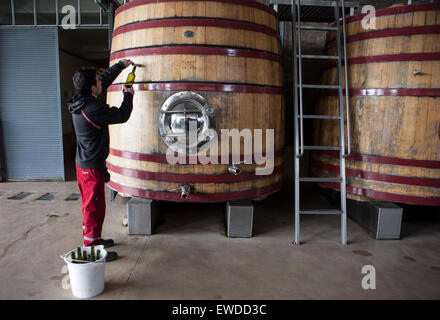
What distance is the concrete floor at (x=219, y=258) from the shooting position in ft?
8.75

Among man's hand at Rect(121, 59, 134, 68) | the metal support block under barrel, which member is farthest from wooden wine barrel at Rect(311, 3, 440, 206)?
man's hand at Rect(121, 59, 134, 68)

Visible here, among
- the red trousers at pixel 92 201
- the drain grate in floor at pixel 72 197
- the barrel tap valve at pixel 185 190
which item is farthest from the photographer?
the drain grate in floor at pixel 72 197

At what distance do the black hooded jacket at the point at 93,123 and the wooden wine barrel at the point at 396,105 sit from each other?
2.81 metres

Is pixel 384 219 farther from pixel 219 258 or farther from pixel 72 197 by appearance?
pixel 72 197

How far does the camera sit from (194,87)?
341 centimetres

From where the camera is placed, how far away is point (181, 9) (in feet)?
11.3

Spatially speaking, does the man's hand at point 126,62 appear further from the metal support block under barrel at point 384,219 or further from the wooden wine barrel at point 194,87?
the metal support block under barrel at point 384,219

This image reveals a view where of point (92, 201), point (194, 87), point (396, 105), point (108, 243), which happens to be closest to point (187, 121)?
point (194, 87)

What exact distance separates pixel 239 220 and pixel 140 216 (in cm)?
117

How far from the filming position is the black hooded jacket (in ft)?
9.63

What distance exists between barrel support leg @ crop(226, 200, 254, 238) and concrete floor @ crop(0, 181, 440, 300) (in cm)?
10

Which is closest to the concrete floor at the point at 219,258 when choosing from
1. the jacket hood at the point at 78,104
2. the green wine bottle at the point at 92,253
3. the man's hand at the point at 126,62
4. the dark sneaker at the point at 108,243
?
the dark sneaker at the point at 108,243

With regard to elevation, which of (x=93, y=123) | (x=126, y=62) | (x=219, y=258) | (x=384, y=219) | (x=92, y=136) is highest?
(x=126, y=62)
